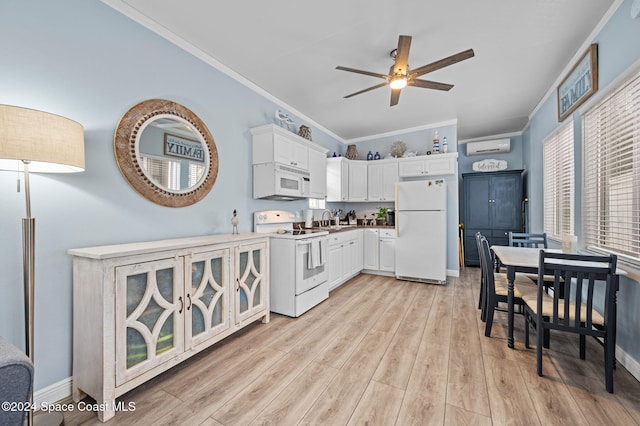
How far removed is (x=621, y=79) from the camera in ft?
6.40

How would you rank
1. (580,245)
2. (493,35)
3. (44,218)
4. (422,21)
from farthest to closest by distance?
(580,245) < (493,35) < (422,21) < (44,218)

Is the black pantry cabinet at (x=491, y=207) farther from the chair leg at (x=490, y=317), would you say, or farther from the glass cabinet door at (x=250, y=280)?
the glass cabinet door at (x=250, y=280)

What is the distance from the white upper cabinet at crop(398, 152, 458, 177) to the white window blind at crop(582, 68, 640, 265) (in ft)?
6.35

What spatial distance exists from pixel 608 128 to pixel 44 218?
4351 millimetres

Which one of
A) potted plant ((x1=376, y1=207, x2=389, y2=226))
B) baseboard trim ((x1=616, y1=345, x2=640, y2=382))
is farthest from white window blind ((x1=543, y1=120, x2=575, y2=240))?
potted plant ((x1=376, y1=207, x2=389, y2=226))

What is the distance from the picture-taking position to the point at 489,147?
17.7ft

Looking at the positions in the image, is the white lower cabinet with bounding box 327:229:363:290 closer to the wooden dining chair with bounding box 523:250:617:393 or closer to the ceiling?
the ceiling

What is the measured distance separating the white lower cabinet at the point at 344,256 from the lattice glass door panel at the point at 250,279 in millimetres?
1240

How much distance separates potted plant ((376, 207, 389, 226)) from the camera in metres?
4.98

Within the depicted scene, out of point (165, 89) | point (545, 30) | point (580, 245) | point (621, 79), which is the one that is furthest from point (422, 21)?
point (580, 245)

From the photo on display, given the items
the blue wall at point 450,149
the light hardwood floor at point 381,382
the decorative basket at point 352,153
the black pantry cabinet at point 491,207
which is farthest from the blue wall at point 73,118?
the black pantry cabinet at point 491,207

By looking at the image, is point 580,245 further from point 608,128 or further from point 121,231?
point 121,231

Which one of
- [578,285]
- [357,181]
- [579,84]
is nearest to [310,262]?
[578,285]

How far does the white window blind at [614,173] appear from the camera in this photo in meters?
1.89
